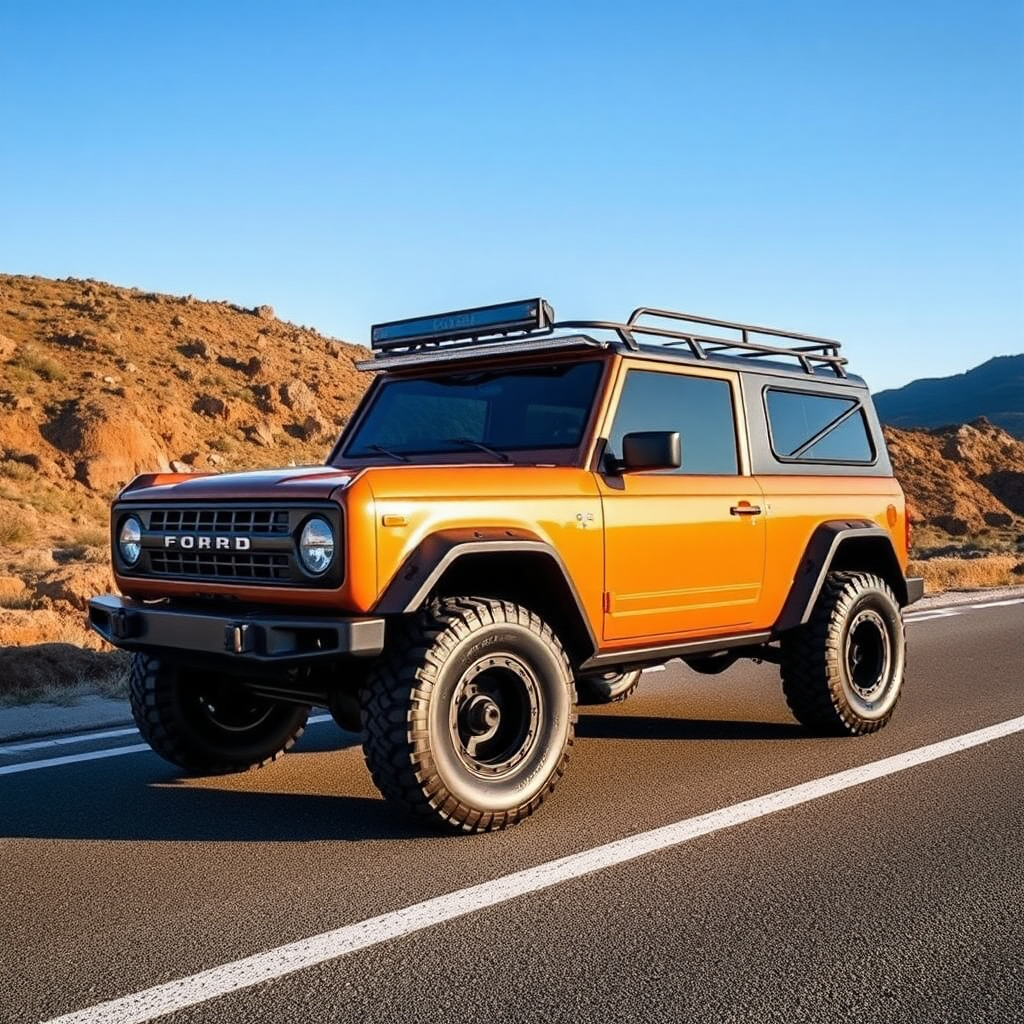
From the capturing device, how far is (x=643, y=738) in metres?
6.92

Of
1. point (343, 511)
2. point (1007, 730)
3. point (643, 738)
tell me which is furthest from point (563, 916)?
point (1007, 730)

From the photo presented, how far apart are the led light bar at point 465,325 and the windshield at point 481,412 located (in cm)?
22

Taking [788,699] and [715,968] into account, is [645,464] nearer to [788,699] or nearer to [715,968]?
[788,699]

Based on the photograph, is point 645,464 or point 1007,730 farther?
point 1007,730

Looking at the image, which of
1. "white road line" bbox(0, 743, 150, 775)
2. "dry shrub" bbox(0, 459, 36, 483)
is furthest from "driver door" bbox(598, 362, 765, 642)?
"dry shrub" bbox(0, 459, 36, 483)

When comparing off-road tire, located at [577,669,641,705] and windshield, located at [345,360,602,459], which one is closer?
windshield, located at [345,360,602,459]

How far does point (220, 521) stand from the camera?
5.19 metres

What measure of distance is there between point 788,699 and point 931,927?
296 cm

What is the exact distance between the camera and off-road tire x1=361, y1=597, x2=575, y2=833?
4758 mm

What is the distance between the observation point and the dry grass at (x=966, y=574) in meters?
19.6

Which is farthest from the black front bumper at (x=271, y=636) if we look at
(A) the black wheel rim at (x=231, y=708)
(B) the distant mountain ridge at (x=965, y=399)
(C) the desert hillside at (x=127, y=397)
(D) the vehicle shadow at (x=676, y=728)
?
(B) the distant mountain ridge at (x=965, y=399)

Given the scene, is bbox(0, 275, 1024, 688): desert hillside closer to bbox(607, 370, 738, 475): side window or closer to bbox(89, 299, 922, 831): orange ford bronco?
bbox(89, 299, 922, 831): orange ford bronco

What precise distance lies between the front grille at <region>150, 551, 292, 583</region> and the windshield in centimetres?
138

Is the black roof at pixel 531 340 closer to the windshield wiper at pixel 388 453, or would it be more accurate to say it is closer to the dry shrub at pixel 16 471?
the windshield wiper at pixel 388 453
